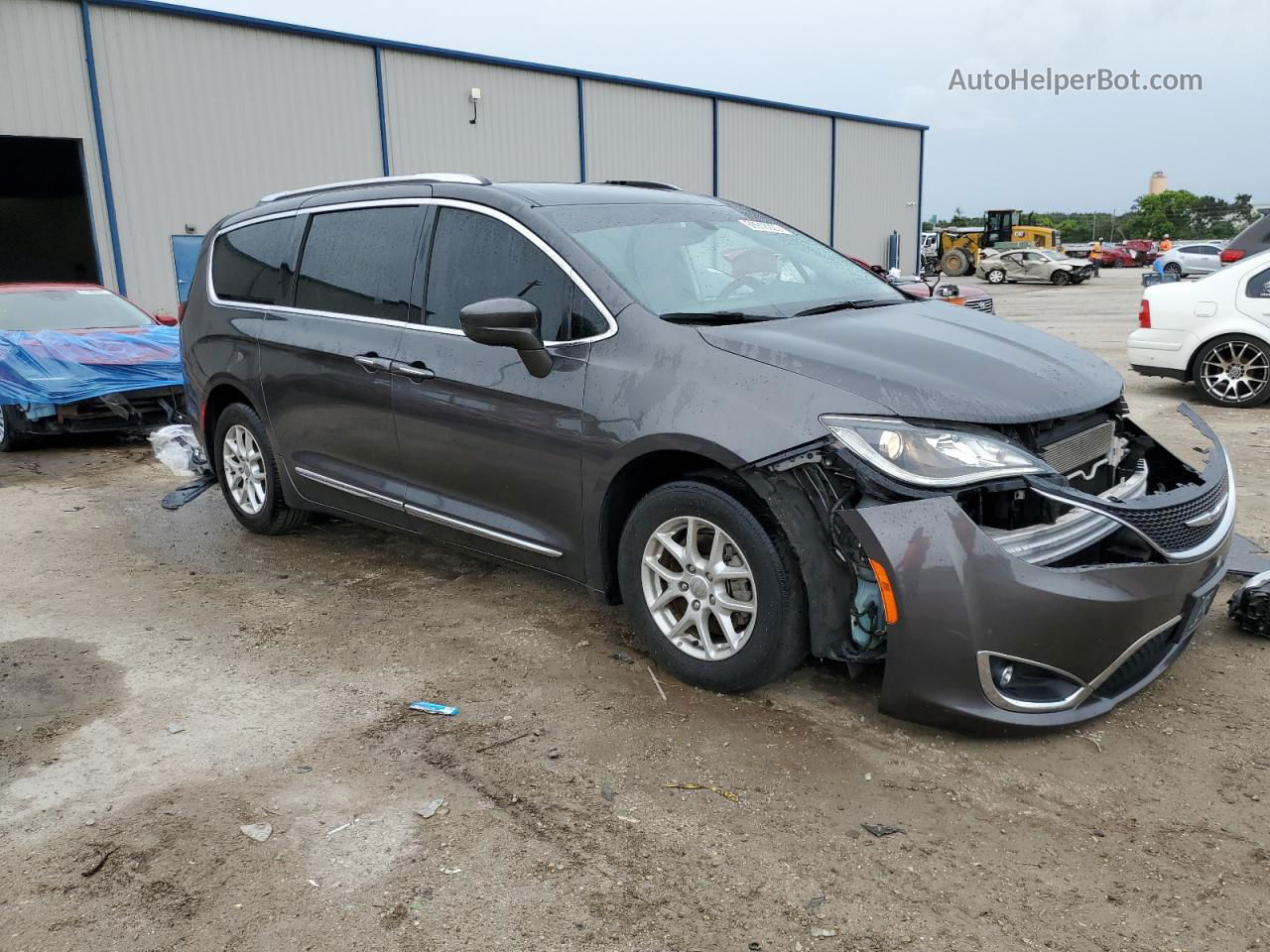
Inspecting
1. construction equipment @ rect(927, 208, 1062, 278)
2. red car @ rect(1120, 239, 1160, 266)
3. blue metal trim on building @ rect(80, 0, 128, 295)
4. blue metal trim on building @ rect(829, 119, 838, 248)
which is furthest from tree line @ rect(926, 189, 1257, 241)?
blue metal trim on building @ rect(80, 0, 128, 295)

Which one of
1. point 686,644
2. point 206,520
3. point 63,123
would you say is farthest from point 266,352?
point 63,123

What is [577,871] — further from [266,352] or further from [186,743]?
[266,352]

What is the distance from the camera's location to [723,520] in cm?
324

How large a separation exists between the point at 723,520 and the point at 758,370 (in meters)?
0.50

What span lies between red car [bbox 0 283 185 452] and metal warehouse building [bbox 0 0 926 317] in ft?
24.5

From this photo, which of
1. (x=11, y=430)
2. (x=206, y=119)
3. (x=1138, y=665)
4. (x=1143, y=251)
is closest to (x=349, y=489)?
(x=1138, y=665)

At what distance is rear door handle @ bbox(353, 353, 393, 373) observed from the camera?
4289 mm

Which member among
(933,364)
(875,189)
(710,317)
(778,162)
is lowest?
(933,364)

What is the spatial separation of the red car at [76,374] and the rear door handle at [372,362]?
485 centimetres

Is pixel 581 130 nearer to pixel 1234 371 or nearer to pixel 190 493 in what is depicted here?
pixel 1234 371

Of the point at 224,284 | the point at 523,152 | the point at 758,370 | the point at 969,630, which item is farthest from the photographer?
the point at 523,152

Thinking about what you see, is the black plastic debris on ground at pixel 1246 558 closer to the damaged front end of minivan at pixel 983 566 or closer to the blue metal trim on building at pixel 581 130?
the damaged front end of minivan at pixel 983 566

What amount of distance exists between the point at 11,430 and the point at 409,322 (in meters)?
5.90

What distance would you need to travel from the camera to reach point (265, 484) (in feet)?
17.8
